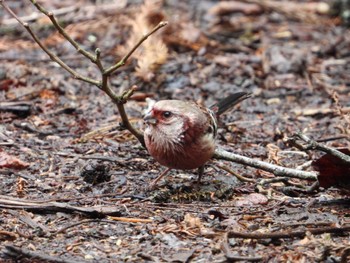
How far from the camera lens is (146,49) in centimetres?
783

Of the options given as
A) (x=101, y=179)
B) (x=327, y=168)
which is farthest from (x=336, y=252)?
(x=101, y=179)

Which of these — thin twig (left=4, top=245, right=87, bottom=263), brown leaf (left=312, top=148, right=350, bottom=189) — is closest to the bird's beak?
brown leaf (left=312, top=148, right=350, bottom=189)

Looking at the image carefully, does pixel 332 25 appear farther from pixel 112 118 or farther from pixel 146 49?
pixel 112 118

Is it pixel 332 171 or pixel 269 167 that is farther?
pixel 269 167

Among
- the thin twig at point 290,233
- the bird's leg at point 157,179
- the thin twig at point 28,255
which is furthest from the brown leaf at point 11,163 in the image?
the thin twig at point 290,233

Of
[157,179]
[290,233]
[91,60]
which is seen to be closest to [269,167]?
[157,179]

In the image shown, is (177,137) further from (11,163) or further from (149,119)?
(11,163)

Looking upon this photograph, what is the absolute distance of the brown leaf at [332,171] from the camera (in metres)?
4.59

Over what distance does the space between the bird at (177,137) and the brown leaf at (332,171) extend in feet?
2.86

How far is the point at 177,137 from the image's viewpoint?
4969mm

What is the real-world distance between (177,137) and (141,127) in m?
1.52

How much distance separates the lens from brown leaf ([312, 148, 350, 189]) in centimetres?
459

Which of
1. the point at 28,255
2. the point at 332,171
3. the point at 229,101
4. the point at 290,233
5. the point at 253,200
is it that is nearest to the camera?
the point at 28,255

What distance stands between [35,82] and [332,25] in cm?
498
